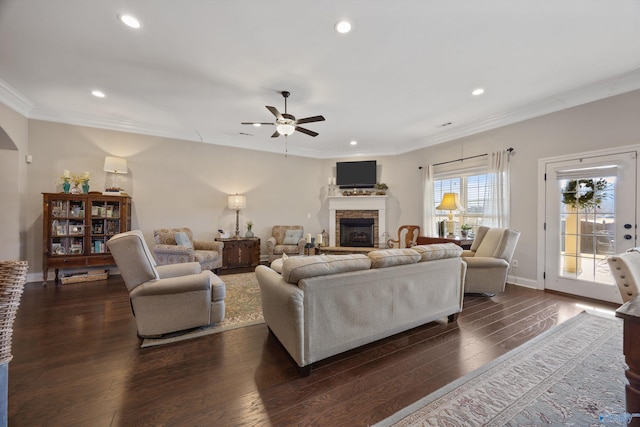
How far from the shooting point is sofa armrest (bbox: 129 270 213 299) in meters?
2.32

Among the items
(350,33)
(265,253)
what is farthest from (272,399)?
(265,253)

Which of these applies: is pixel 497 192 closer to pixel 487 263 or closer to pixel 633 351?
pixel 487 263

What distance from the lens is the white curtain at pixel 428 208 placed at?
5746 millimetres

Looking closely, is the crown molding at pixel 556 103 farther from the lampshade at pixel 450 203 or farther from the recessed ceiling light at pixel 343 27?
the recessed ceiling light at pixel 343 27

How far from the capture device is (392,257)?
227 centimetres

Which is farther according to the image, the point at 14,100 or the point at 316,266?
the point at 14,100

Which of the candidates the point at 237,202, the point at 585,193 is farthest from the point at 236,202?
the point at 585,193

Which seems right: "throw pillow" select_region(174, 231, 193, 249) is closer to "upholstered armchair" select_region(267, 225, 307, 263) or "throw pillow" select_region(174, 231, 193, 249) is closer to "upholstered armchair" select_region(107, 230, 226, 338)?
"upholstered armchair" select_region(267, 225, 307, 263)

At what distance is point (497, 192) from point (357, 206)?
3.19m

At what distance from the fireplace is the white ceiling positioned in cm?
302

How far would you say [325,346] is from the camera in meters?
1.93

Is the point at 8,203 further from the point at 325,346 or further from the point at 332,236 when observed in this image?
the point at 332,236

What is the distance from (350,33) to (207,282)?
9.53ft

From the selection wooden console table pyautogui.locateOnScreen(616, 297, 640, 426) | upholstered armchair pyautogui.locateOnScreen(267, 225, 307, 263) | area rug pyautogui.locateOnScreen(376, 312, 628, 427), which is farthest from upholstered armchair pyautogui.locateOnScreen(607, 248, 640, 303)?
upholstered armchair pyautogui.locateOnScreen(267, 225, 307, 263)
